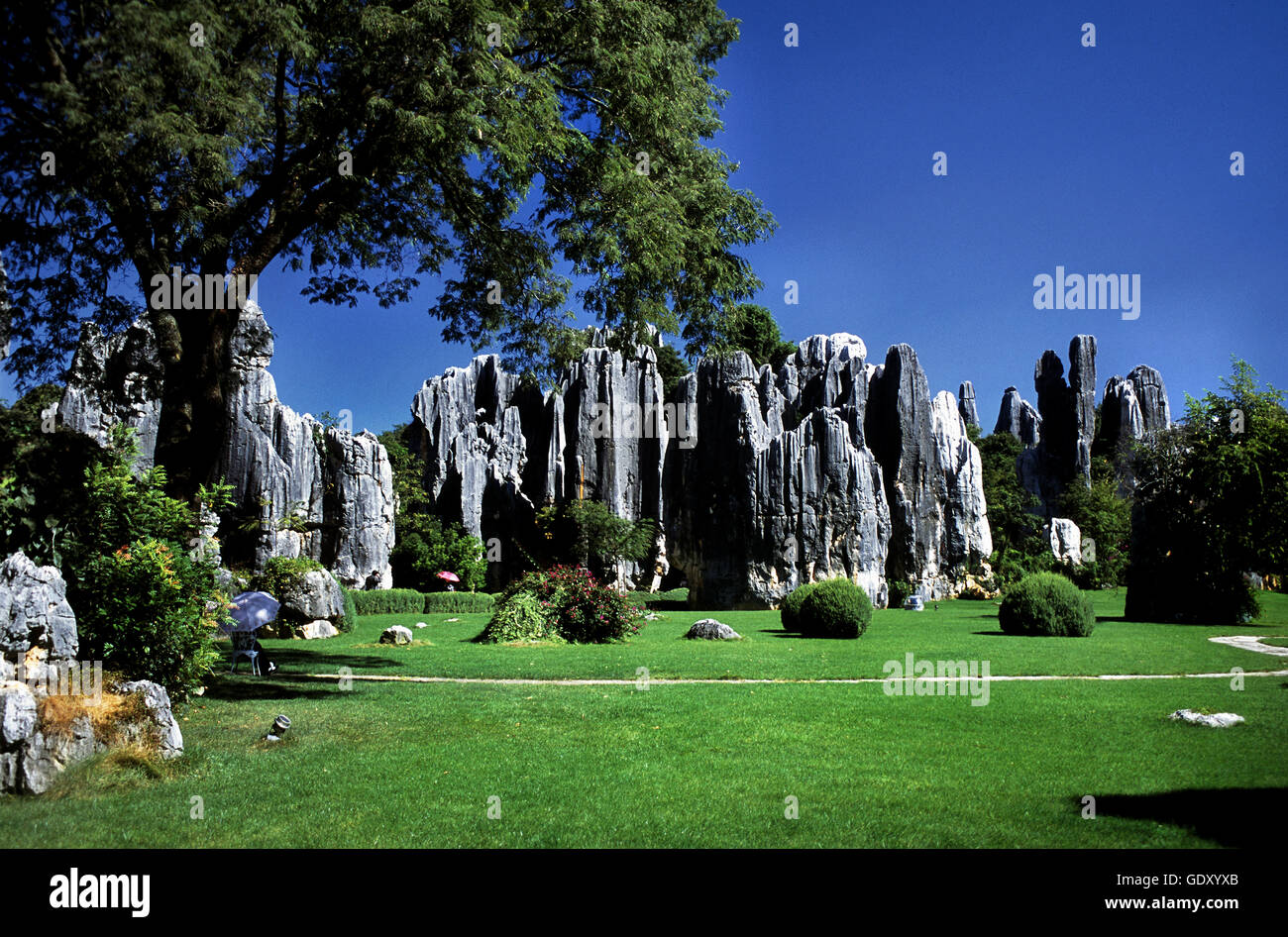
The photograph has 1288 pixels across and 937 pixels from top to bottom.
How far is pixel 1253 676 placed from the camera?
Result: 13648mm

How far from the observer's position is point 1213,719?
9070 millimetres

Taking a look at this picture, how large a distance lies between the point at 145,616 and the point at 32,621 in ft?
7.11

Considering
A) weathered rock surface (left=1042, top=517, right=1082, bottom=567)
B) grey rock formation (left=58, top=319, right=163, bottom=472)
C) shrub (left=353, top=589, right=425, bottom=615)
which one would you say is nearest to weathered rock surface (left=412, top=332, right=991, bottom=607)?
weathered rock surface (left=1042, top=517, right=1082, bottom=567)

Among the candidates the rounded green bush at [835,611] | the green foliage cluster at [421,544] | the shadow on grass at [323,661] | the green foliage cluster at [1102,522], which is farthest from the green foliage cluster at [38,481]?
the green foliage cluster at [421,544]

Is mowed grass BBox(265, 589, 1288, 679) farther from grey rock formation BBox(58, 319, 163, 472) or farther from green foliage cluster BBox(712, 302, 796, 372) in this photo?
green foliage cluster BBox(712, 302, 796, 372)

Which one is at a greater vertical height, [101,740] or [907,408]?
[907,408]

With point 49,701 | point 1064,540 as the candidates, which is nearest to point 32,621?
point 49,701

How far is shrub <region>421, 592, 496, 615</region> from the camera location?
36.9 metres

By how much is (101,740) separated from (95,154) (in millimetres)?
6491

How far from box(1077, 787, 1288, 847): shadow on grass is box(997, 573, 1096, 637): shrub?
1626cm

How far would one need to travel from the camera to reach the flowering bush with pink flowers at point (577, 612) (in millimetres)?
22141
